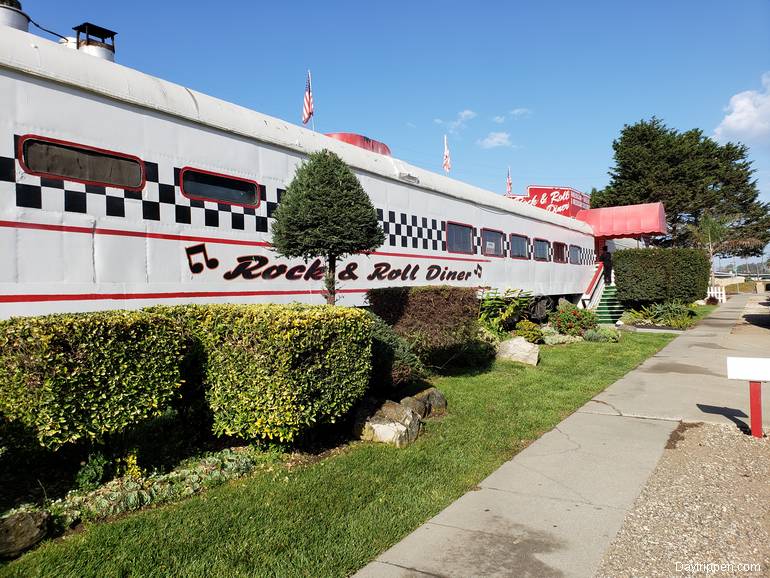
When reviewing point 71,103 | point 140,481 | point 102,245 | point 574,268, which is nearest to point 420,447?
point 140,481

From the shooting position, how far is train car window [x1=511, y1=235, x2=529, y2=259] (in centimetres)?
1265

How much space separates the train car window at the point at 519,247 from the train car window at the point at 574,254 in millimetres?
4271

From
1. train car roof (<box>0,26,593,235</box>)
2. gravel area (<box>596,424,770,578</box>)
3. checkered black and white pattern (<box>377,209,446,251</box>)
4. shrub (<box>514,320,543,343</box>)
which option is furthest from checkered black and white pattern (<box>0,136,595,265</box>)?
shrub (<box>514,320,543,343</box>)

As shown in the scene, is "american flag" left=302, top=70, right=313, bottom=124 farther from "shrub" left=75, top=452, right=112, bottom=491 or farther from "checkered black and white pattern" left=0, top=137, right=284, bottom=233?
"shrub" left=75, top=452, right=112, bottom=491

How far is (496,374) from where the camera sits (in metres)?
8.25

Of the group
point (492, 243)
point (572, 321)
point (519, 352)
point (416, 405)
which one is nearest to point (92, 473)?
point (416, 405)

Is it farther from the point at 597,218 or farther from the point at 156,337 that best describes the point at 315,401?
the point at 597,218

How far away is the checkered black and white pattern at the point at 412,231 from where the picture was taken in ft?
26.2

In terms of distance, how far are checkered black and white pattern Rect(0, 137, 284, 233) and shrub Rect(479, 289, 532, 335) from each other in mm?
5994

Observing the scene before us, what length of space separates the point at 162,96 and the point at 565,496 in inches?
197

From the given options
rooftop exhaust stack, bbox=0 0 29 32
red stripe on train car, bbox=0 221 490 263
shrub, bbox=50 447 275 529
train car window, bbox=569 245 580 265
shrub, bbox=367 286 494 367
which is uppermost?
rooftop exhaust stack, bbox=0 0 29 32

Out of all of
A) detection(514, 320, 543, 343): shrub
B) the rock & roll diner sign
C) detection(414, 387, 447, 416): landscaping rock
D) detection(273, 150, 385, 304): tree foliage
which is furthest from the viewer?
the rock & roll diner sign

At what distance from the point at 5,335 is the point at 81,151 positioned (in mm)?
1871

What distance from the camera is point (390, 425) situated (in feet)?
16.5
